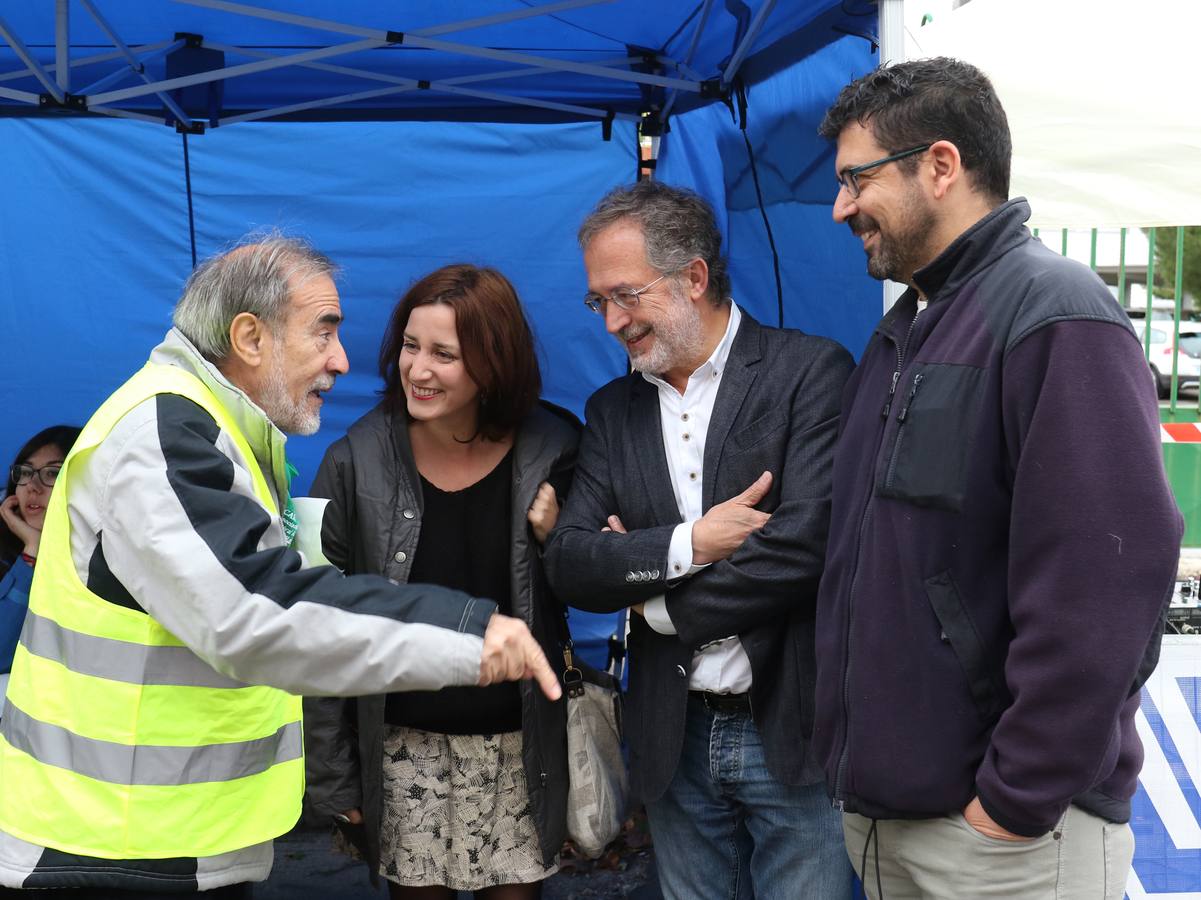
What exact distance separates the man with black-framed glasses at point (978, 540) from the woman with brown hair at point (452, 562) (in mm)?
868

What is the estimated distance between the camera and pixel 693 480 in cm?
265

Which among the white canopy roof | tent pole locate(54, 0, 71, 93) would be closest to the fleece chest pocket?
tent pole locate(54, 0, 71, 93)

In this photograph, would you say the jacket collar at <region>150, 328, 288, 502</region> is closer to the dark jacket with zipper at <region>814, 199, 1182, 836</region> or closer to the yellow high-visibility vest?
the yellow high-visibility vest

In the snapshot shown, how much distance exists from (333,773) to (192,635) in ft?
3.39

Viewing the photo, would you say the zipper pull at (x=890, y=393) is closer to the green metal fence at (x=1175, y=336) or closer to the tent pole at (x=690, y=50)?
the green metal fence at (x=1175, y=336)

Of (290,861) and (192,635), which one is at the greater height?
(192,635)

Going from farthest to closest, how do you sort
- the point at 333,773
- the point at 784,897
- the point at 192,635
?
the point at 333,773, the point at 784,897, the point at 192,635

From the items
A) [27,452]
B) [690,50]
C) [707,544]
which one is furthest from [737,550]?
[27,452]

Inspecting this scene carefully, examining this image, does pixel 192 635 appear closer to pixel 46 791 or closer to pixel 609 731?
pixel 46 791

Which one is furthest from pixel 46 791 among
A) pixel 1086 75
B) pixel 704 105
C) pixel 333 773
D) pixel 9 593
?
pixel 1086 75

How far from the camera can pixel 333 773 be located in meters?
2.80

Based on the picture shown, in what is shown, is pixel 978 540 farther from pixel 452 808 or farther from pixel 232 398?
pixel 452 808

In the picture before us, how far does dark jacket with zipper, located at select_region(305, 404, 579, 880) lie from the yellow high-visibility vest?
29.2 inches

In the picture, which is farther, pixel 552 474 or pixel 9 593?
pixel 9 593
